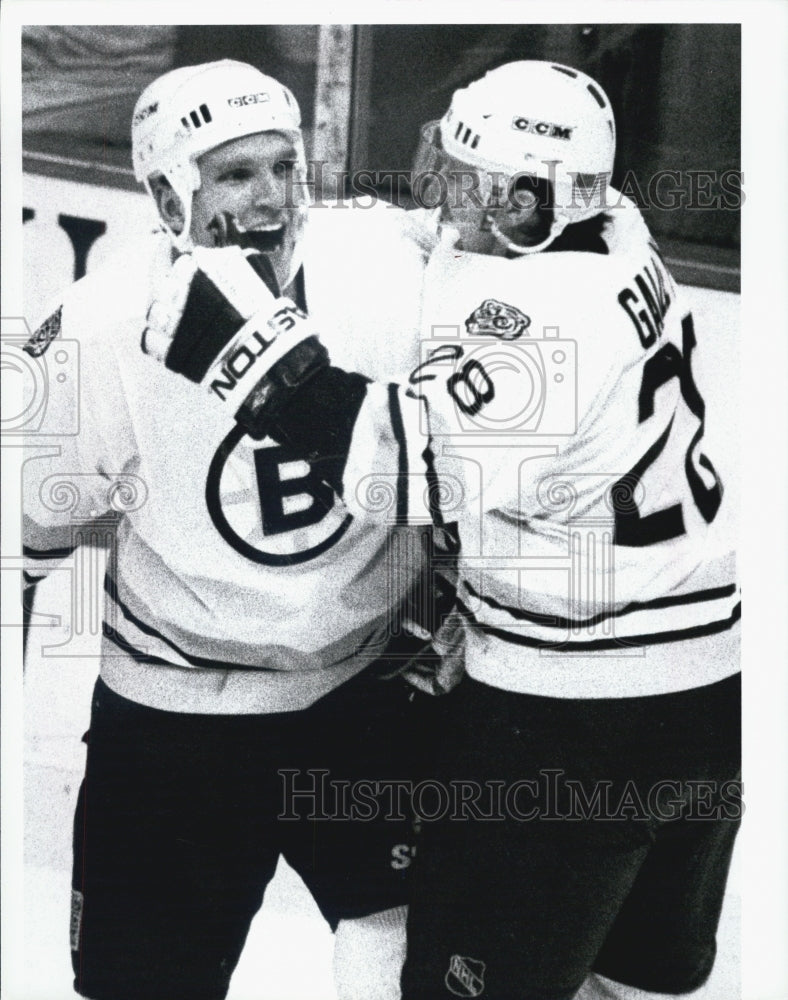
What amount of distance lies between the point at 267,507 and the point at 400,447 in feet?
0.83

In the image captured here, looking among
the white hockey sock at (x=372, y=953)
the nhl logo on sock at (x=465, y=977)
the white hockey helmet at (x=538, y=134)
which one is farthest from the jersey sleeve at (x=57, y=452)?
the nhl logo on sock at (x=465, y=977)

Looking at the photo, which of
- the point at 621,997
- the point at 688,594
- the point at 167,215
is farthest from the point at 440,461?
the point at 621,997

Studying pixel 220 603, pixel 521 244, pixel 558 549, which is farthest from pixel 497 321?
pixel 220 603

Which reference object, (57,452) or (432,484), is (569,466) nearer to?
(432,484)

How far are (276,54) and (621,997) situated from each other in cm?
163

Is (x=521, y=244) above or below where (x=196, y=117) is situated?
below

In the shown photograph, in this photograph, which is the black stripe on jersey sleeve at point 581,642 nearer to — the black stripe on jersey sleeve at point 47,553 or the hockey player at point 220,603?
the hockey player at point 220,603

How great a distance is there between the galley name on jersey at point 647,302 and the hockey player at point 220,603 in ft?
1.09

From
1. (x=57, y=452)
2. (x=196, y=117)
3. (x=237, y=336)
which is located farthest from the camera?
(x=57, y=452)

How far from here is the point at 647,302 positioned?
165cm

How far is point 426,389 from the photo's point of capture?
63.6 inches

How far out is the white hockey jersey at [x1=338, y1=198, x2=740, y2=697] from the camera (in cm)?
162

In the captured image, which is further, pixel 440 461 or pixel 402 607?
pixel 402 607

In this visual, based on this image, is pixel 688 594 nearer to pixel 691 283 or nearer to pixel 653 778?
pixel 653 778
